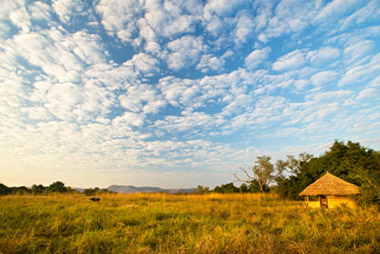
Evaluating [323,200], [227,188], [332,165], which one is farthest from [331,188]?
[227,188]

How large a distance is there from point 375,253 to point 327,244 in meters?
0.52

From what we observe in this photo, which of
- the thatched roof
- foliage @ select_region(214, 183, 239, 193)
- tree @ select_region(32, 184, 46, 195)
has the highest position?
the thatched roof

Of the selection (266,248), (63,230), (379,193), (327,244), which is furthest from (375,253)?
(63,230)

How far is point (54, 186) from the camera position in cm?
2536

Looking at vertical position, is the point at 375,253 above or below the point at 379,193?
below

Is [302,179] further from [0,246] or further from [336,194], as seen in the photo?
[0,246]

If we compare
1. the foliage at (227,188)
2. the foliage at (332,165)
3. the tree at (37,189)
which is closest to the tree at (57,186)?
the tree at (37,189)

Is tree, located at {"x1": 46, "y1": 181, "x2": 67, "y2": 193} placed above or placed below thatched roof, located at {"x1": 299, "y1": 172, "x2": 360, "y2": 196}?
below

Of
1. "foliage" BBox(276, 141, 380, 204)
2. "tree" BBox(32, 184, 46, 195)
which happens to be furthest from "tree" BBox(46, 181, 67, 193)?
"foliage" BBox(276, 141, 380, 204)

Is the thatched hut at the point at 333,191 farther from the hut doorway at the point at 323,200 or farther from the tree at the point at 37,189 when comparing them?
the tree at the point at 37,189

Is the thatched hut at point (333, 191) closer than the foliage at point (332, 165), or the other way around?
the thatched hut at point (333, 191)

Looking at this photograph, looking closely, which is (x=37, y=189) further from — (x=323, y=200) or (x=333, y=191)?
(x=333, y=191)

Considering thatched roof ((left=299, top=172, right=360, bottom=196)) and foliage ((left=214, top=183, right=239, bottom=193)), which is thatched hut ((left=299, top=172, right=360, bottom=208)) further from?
foliage ((left=214, top=183, right=239, bottom=193))

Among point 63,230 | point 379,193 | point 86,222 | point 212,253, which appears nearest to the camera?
point 212,253
